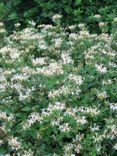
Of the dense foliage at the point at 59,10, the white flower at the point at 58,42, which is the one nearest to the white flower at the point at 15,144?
the white flower at the point at 58,42

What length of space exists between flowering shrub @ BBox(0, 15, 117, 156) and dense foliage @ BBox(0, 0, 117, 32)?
1.90 metres

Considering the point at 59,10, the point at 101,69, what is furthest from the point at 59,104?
the point at 59,10

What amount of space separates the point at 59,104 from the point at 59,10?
10.7 ft

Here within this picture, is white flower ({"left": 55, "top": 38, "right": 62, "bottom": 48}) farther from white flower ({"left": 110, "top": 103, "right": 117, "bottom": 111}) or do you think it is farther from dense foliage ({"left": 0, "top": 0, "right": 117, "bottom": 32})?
dense foliage ({"left": 0, "top": 0, "right": 117, "bottom": 32})

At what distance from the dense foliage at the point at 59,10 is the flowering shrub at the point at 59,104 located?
1895 millimetres

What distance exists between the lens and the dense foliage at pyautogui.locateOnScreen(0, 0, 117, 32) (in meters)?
6.51

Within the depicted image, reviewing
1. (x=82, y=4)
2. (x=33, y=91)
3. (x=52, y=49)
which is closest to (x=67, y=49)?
(x=52, y=49)

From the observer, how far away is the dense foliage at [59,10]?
6512mm

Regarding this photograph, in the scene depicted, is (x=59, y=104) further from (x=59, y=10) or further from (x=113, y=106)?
(x=59, y=10)

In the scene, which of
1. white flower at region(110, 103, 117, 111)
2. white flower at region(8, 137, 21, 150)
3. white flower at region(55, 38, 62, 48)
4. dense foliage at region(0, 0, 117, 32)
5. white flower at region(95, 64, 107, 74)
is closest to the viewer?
white flower at region(8, 137, 21, 150)

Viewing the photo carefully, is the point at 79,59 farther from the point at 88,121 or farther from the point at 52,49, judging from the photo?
the point at 88,121

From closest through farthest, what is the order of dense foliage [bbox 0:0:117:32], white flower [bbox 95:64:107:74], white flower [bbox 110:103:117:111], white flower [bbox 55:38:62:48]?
white flower [bbox 110:103:117:111], white flower [bbox 95:64:107:74], white flower [bbox 55:38:62:48], dense foliage [bbox 0:0:117:32]

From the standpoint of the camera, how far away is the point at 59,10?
6715 mm

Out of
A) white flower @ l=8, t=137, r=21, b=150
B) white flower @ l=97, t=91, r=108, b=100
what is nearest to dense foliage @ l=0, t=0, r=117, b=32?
white flower @ l=97, t=91, r=108, b=100
